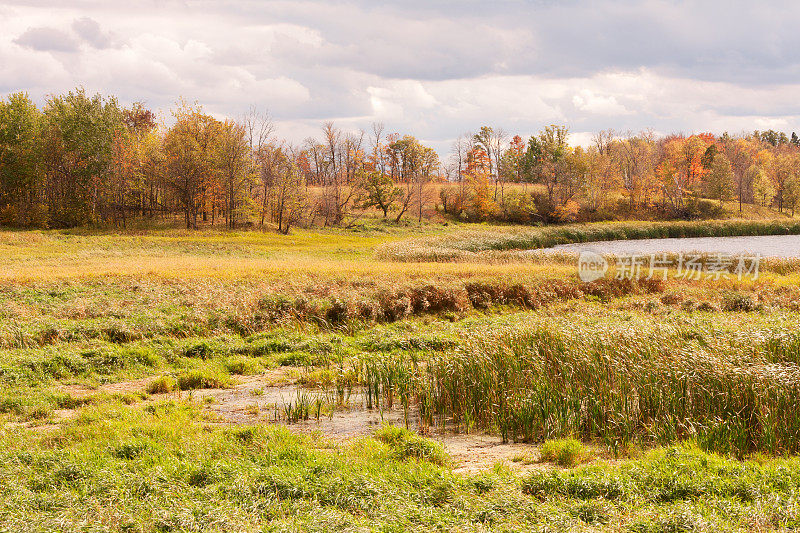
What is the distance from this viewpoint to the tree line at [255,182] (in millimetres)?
58875

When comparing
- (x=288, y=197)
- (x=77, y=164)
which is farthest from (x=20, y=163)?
(x=288, y=197)

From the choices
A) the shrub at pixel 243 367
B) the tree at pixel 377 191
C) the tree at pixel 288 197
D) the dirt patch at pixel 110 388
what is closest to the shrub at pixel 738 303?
the shrub at pixel 243 367

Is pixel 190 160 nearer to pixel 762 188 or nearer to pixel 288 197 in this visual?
pixel 288 197

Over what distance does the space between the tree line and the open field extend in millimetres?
40784

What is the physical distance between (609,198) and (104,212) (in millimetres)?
69314

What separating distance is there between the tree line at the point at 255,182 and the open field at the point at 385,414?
4078 centimetres

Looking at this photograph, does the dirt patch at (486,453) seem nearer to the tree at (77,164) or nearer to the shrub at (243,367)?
the shrub at (243,367)

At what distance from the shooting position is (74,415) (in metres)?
10.7

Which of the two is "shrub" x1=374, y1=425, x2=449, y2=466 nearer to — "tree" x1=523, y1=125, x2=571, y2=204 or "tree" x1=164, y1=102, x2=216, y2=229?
"tree" x1=164, y1=102, x2=216, y2=229

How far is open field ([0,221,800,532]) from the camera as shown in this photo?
6.48 metres

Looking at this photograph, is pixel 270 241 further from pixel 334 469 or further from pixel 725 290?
pixel 334 469

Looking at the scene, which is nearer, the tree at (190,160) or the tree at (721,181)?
the tree at (190,160)

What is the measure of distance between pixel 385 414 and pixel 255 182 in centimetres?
5572

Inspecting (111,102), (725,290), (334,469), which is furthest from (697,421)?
(111,102)
